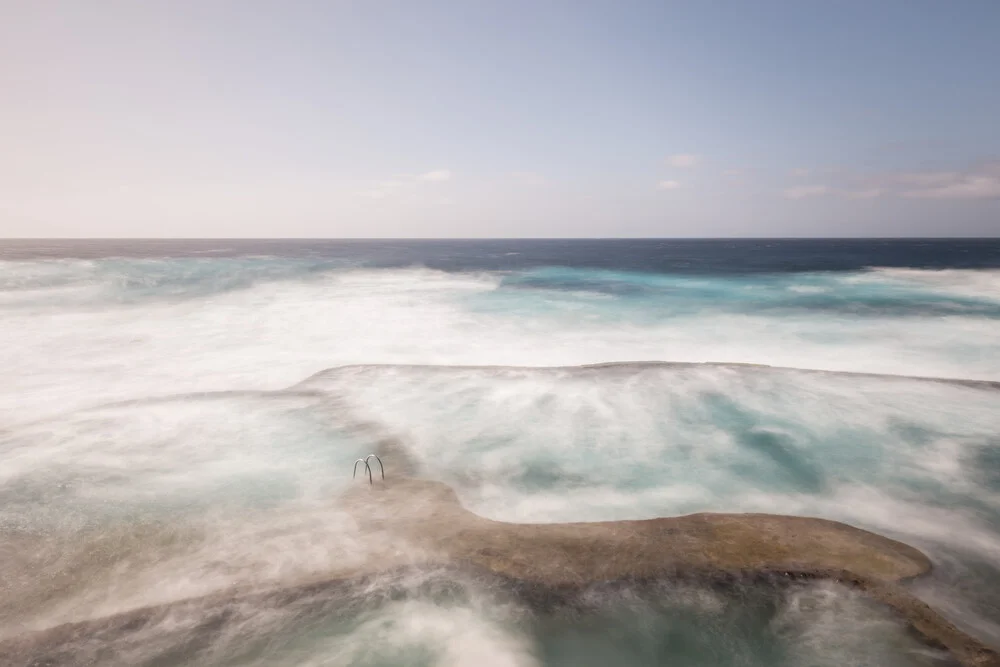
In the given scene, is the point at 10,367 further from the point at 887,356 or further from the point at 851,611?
the point at 887,356

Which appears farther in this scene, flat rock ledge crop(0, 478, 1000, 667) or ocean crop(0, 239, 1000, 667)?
ocean crop(0, 239, 1000, 667)

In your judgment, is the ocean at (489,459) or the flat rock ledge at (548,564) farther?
the ocean at (489,459)

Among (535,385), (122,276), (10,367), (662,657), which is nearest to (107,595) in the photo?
(662,657)

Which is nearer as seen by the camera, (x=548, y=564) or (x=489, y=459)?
(x=548, y=564)
